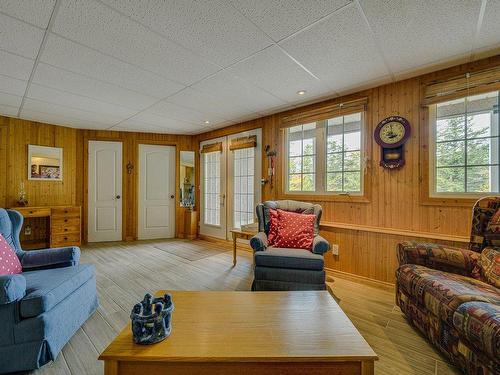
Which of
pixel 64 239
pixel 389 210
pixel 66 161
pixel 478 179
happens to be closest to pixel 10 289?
pixel 389 210

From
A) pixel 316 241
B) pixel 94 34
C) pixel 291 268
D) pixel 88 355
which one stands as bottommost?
pixel 88 355

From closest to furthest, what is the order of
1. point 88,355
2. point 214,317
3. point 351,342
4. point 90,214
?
1. point 351,342
2. point 214,317
3. point 88,355
4. point 90,214

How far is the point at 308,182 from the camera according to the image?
11.4ft

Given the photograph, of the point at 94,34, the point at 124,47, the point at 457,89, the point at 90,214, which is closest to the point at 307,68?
the point at 457,89

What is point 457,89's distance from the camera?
2.33m

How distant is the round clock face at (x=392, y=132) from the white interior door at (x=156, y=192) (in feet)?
13.9

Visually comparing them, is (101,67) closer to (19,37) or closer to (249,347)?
(19,37)

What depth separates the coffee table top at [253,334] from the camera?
1031 mm

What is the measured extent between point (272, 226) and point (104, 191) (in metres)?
3.95

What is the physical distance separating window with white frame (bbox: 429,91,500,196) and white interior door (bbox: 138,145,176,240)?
4.72 meters

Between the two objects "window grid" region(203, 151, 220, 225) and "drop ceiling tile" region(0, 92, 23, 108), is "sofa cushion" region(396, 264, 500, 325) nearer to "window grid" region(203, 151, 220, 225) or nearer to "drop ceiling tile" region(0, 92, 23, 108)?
"window grid" region(203, 151, 220, 225)

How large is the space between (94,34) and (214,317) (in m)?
2.23

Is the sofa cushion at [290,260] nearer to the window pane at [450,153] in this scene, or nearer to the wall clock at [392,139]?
the wall clock at [392,139]

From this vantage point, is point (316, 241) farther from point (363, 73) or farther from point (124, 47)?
point (124, 47)
